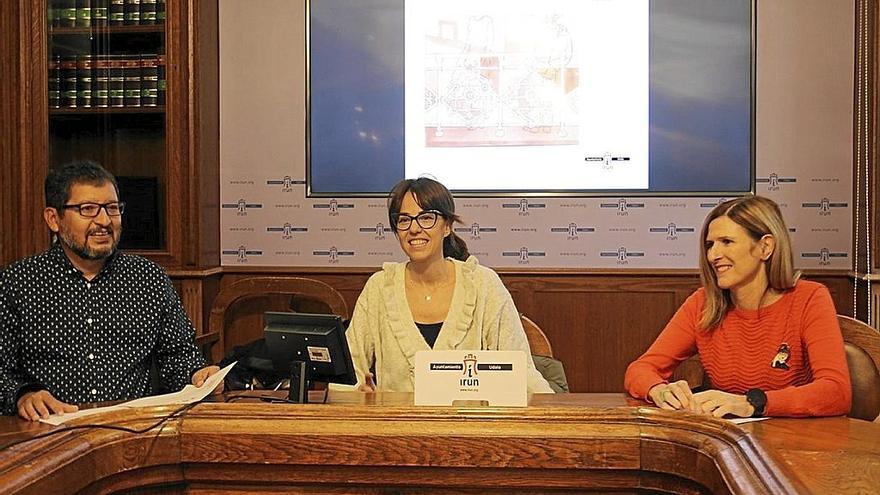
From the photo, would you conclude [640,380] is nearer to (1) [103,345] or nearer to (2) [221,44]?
(1) [103,345]

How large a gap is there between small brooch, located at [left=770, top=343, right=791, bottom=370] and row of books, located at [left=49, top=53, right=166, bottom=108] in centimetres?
317

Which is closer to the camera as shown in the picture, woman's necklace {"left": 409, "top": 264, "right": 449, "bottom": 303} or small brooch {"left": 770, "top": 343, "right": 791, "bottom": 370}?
small brooch {"left": 770, "top": 343, "right": 791, "bottom": 370}

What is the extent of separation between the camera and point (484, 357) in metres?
2.16

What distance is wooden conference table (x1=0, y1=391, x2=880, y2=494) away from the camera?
1880 mm

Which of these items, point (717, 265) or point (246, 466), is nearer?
point (246, 466)

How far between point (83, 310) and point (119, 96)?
2.26 metres

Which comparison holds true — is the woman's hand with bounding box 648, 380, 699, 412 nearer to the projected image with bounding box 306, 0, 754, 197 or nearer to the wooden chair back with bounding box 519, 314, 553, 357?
the wooden chair back with bounding box 519, 314, 553, 357

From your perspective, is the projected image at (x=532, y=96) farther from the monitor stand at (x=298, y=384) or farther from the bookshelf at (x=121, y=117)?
the monitor stand at (x=298, y=384)

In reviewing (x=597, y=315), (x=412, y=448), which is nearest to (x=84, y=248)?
(x=412, y=448)

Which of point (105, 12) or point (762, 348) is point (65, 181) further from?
point (105, 12)

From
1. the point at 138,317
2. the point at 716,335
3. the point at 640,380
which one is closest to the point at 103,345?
the point at 138,317

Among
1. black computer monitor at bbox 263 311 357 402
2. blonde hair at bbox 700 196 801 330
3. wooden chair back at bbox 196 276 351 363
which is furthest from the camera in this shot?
wooden chair back at bbox 196 276 351 363

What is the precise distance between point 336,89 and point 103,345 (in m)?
2.45

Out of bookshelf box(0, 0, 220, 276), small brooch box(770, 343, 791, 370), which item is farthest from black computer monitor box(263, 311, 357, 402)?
bookshelf box(0, 0, 220, 276)
